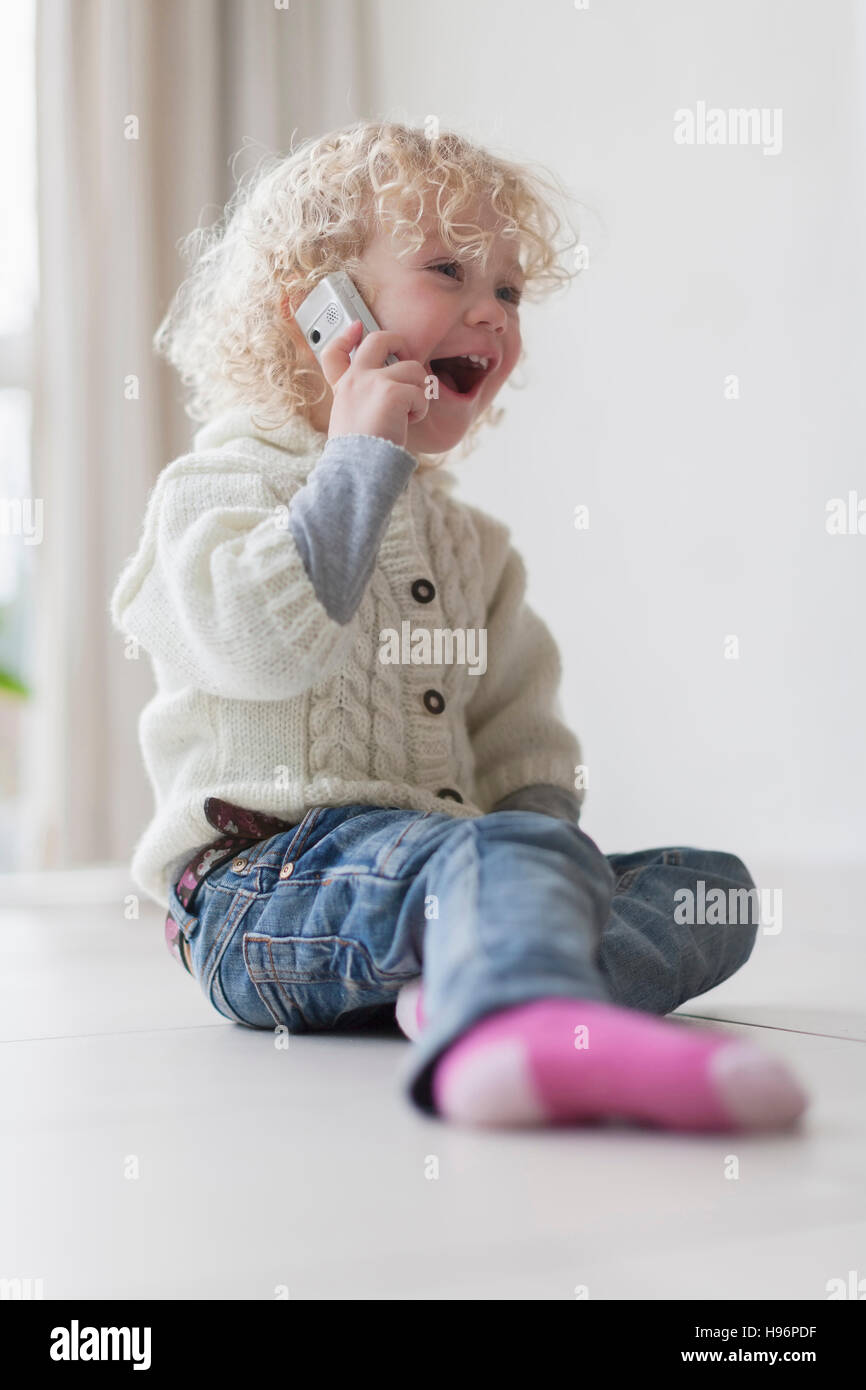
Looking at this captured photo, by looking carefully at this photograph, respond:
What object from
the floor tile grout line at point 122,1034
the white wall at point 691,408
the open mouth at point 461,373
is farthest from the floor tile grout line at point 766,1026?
the white wall at point 691,408

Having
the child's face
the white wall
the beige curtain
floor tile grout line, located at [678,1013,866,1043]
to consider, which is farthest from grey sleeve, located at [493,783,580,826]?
the beige curtain

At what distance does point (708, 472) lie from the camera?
2.00 meters

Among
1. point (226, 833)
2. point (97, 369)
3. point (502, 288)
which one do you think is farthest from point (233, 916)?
point (97, 369)

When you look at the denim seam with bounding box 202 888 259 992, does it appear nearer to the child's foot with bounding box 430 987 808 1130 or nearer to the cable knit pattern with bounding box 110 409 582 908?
the cable knit pattern with bounding box 110 409 582 908

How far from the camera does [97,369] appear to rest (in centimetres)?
233

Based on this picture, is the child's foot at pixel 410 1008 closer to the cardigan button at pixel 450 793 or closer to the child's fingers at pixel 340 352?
the cardigan button at pixel 450 793

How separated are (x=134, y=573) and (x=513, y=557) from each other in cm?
41

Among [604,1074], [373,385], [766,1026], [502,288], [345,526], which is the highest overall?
[502,288]

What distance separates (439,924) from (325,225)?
720 mm

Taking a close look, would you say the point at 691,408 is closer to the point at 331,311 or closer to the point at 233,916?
the point at 331,311

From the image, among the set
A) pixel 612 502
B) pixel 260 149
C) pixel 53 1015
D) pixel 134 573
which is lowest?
pixel 53 1015

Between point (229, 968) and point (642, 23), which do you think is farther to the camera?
point (642, 23)

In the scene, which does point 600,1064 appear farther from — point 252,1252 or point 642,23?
point 642,23

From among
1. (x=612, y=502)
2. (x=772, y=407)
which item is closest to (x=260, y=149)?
(x=612, y=502)
